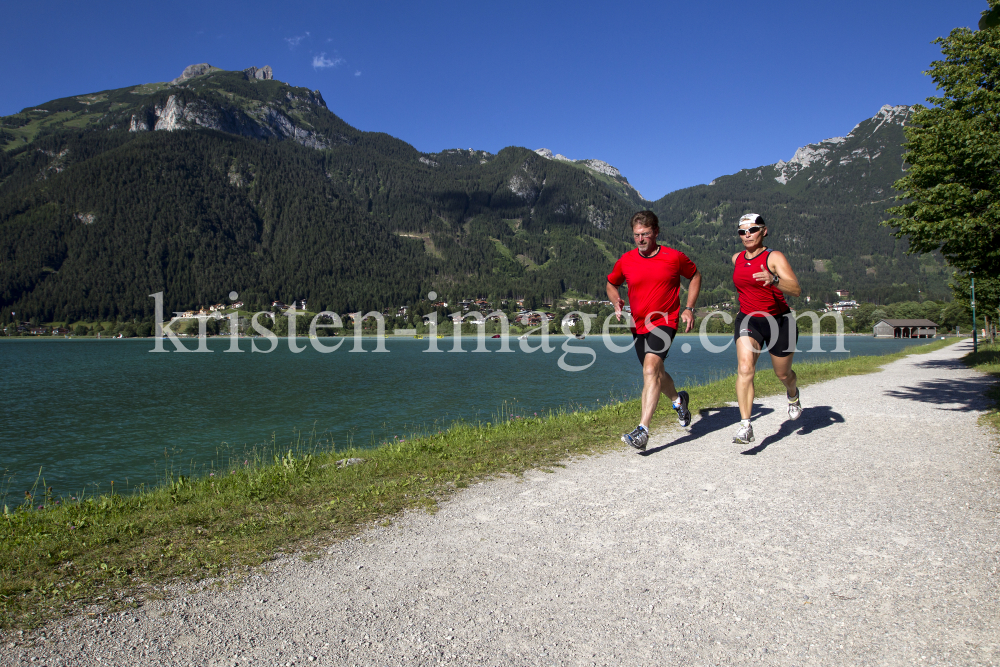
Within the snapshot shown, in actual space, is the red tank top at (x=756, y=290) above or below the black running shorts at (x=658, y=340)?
above

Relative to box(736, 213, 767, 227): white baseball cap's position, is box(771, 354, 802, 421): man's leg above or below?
below

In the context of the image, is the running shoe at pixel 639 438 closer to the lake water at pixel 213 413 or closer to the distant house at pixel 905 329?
the lake water at pixel 213 413

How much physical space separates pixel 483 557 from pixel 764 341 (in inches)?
209

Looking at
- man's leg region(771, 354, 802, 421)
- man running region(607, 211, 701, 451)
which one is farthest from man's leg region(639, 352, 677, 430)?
man's leg region(771, 354, 802, 421)

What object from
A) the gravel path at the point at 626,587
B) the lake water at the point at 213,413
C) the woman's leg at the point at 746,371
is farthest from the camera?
the lake water at the point at 213,413

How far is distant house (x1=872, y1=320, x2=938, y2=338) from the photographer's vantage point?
429 feet

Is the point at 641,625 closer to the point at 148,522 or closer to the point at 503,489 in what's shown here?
the point at 503,489

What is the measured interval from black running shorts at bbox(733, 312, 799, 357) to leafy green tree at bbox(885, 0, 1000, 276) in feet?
17.8

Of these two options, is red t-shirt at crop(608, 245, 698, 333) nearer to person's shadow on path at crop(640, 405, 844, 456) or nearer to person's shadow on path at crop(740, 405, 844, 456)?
person's shadow on path at crop(640, 405, 844, 456)

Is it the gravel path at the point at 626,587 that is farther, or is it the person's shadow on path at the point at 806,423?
the person's shadow on path at the point at 806,423

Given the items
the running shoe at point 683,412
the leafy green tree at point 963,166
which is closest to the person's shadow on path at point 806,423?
the running shoe at point 683,412

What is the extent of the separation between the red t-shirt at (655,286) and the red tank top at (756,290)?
763 mm

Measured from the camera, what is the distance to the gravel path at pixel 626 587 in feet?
8.68

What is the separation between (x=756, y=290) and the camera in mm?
7188
